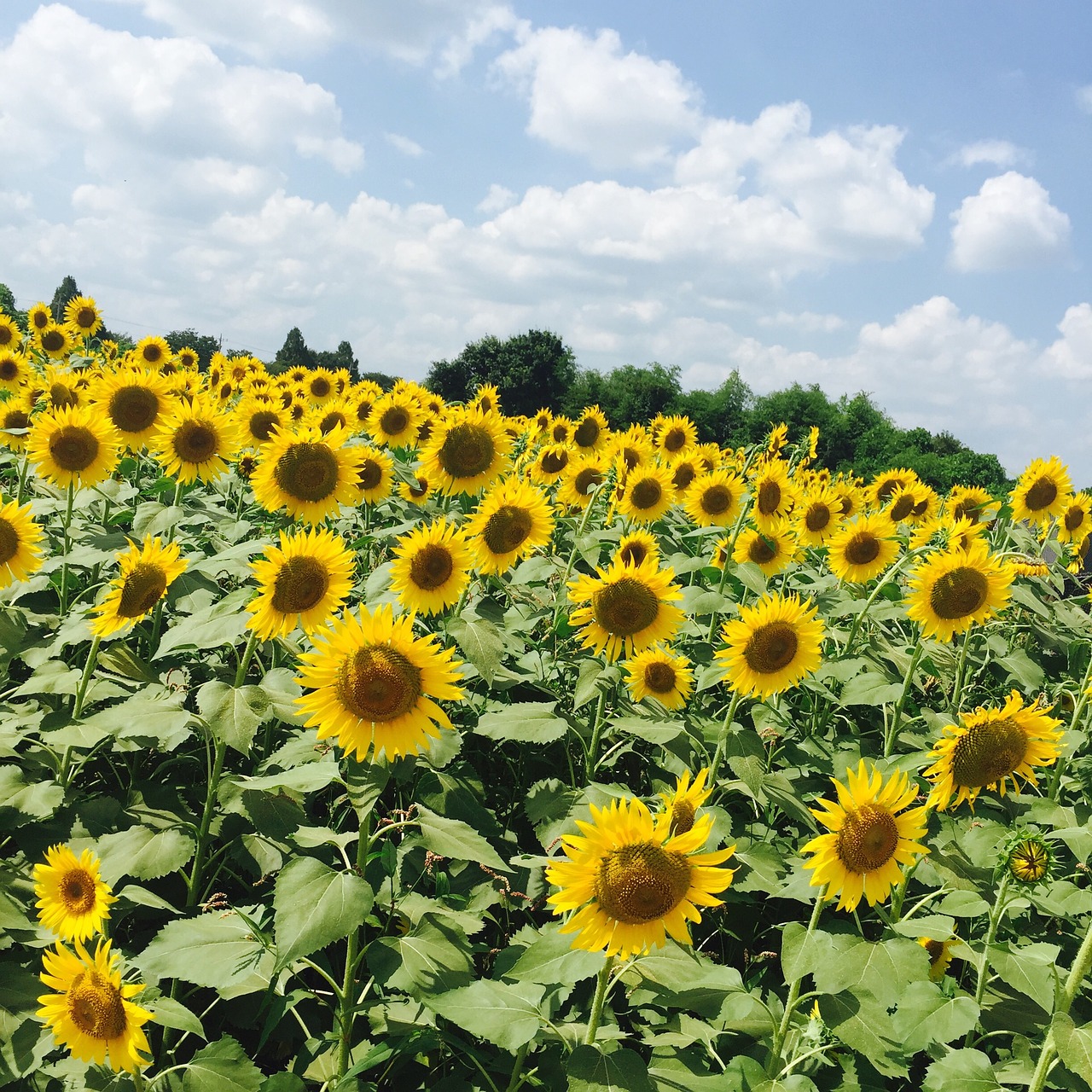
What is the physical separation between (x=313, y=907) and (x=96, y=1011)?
→ 0.65 metres

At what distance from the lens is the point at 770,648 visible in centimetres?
360

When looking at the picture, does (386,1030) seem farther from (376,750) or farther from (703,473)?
(703,473)

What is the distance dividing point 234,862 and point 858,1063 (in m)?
2.43

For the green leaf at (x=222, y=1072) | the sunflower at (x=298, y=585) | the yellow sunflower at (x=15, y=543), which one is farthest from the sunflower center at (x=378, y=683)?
the yellow sunflower at (x=15, y=543)

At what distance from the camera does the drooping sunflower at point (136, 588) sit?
311 cm

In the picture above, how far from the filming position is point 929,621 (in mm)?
4184

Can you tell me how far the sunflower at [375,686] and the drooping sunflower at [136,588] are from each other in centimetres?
106

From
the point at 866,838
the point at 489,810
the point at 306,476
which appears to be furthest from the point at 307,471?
the point at 866,838

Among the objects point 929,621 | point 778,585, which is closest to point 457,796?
point 929,621

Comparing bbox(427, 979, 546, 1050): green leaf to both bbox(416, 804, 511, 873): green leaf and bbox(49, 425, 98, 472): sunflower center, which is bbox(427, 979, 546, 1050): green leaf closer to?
bbox(416, 804, 511, 873): green leaf

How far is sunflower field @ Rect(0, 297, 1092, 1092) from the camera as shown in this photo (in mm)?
2301

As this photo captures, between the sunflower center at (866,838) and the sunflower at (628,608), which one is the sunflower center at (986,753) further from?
the sunflower at (628,608)

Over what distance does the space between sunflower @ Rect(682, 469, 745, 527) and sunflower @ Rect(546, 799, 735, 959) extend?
14.9 ft

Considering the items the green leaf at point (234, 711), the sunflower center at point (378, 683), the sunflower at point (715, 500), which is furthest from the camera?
the sunflower at point (715, 500)
